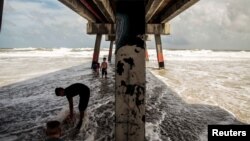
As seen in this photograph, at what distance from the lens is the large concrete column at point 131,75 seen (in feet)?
15.2

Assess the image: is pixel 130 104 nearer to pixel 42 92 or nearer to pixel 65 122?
pixel 65 122

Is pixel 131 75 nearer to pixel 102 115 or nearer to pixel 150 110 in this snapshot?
pixel 102 115

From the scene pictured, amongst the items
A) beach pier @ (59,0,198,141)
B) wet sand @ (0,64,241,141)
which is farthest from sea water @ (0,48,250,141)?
beach pier @ (59,0,198,141)

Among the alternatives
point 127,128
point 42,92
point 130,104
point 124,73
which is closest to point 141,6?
point 124,73

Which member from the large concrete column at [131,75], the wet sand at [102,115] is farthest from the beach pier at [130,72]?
the wet sand at [102,115]

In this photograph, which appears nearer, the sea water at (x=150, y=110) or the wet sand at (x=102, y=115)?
the wet sand at (x=102, y=115)

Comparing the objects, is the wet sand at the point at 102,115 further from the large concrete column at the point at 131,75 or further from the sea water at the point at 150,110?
the large concrete column at the point at 131,75

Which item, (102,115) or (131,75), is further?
(102,115)

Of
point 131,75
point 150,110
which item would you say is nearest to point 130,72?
point 131,75

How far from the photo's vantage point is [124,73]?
Answer: 4641 mm

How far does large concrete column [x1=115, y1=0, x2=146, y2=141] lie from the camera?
4637 mm

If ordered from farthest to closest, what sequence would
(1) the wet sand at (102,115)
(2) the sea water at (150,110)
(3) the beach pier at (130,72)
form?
(2) the sea water at (150,110), (1) the wet sand at (102,115), (3) the beach pier at (130,72)

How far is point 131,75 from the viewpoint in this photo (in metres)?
4.64

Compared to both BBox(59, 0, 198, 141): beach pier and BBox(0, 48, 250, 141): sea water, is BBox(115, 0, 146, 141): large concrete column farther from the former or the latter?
BBox(0, 48, 250, 141): sea water
